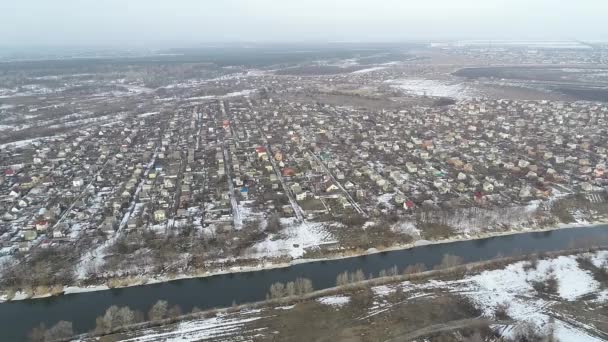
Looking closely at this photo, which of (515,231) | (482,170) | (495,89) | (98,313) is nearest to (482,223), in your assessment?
(515,231)

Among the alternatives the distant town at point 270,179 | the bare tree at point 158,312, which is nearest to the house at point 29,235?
the distant town at point 270,179

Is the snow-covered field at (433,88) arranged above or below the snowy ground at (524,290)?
above

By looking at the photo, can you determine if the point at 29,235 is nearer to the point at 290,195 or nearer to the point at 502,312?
the point at 290,195

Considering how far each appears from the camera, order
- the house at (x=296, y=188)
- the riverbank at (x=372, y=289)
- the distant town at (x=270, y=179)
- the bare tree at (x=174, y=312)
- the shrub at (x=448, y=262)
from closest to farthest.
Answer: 1. the riverbank at (x=372, y=289)
2. the bare tree at (x=174, y=312)
3. the shrub at (x=448, y=262)
4. the distant town at (x=270, y=179)
5. the house at (x=296, y=188)

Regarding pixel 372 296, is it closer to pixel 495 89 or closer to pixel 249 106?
pixel 249 106

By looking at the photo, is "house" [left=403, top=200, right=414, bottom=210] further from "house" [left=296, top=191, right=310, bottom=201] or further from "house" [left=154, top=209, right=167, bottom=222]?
"house" [left=154, top=209, right=167, bottom=222]

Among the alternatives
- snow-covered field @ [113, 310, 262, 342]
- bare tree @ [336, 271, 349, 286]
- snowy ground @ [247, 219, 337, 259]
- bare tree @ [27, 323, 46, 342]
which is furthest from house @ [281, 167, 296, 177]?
bare tree @ [27, 323, 46, 342]

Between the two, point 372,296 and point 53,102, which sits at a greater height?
point 53,102

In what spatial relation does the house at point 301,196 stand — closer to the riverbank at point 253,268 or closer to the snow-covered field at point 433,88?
the riverbank at point 253,268

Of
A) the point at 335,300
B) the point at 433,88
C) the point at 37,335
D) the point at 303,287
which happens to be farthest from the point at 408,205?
the point at 433,88
